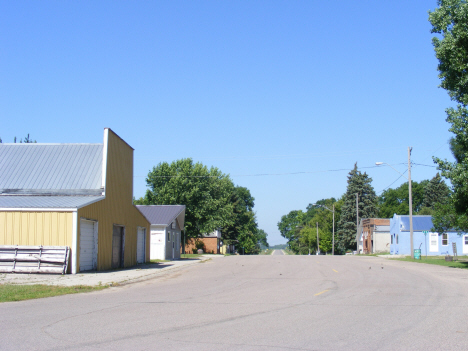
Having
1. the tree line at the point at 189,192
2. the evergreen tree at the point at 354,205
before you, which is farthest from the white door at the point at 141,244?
the evergreen tree at the point at 354,205

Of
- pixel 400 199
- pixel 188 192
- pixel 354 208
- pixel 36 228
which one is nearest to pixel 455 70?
pixel 36 228

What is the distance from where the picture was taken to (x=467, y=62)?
2411 cm

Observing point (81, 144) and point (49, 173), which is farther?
point (81, 144)

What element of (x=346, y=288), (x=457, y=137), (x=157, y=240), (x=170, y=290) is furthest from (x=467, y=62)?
(x=157, y=240)

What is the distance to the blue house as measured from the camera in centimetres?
5303

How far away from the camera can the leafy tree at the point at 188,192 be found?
56.5 meters

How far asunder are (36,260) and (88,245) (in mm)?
2516

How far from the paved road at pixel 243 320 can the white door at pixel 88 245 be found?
278 inches

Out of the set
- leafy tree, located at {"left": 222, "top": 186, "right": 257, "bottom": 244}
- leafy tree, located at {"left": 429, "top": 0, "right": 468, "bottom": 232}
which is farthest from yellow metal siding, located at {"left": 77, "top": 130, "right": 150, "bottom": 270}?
leafy tree, located at {"left": 222, "top": 186, "right": 257, "bottom": 244}

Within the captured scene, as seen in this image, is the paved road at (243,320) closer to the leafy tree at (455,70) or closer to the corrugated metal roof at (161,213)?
the leafy tree at (455,70)

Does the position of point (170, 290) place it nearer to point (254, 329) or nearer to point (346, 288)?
point (346, 288)

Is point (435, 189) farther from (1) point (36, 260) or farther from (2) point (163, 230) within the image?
(1) point (36, 260)

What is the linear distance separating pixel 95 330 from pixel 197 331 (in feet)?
5.90

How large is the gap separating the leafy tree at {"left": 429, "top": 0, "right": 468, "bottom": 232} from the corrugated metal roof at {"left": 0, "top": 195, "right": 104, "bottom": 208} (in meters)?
18.0
